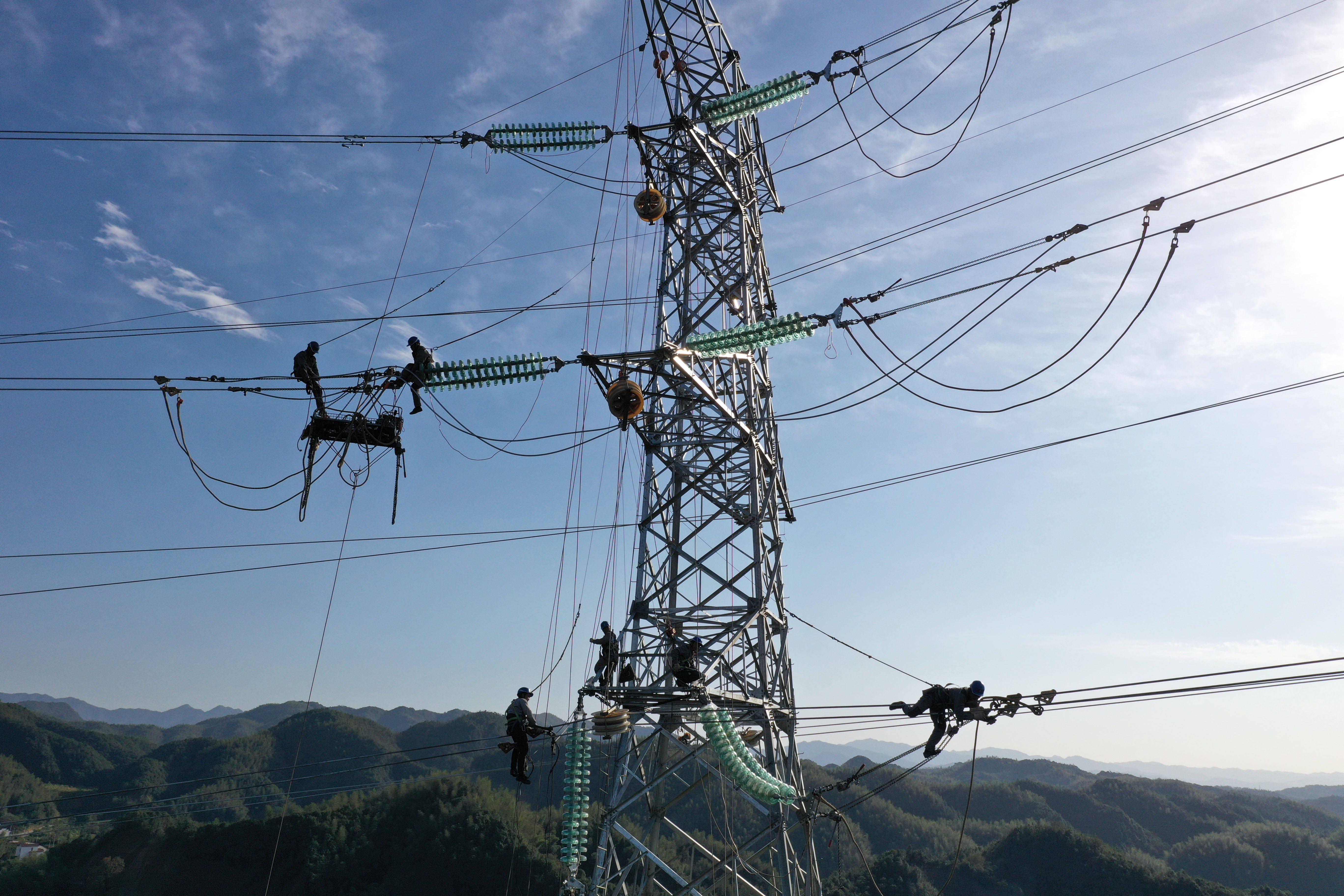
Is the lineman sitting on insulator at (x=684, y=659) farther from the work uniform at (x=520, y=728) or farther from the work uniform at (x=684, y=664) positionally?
the work uniform at (x=520, y=728)

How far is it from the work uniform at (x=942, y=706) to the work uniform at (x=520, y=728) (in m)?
6.43

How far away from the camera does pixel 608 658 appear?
13.4m

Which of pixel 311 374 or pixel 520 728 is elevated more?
pixel 311 374

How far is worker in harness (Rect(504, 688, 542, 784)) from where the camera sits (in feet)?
43.1

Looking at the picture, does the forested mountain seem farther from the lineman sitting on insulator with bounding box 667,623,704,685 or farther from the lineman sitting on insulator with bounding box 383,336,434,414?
the lineman sitting on insulator with bounding box 383,336,434,414

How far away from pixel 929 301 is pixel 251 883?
8609 cm

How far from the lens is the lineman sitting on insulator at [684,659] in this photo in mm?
12266

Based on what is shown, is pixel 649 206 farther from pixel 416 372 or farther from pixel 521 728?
pixel 521 728

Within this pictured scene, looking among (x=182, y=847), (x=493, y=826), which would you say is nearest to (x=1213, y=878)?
(x=493, y=826)

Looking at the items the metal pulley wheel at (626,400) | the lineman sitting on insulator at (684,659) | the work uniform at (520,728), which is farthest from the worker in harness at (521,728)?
the metal pulley wheel at (626,400)

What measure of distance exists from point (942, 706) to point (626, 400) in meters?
6.17

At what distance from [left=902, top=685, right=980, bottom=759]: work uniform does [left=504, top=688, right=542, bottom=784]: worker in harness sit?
6.33m

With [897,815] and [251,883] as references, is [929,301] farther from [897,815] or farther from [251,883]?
[897,815]

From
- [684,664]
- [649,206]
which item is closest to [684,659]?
[684,664]
